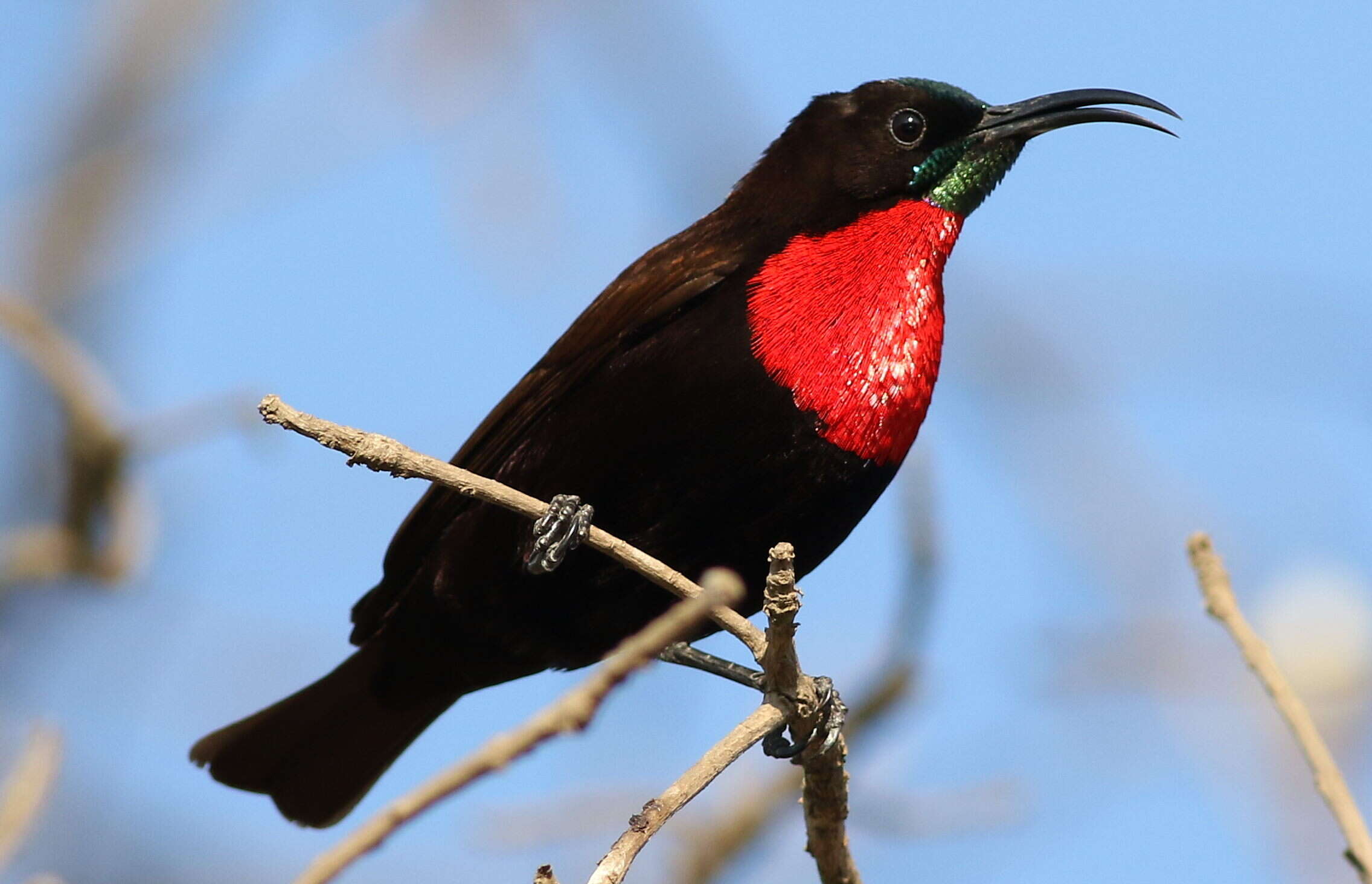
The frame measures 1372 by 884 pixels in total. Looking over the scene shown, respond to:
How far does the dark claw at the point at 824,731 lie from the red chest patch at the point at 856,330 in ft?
1.91

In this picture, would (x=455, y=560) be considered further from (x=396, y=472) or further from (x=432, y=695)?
(x=396, y=472)

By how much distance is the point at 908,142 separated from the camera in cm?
417

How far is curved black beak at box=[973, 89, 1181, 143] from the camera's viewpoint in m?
4.27

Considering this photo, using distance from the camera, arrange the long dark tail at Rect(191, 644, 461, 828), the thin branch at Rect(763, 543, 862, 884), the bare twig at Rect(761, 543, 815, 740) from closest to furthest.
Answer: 1. the bare twig at Rect(761, 543, 815, 740)
2. the thin branch at Rect(763, 543, 862, 884)
3. the long dark tail at Rect(191, 644, 461, 828)

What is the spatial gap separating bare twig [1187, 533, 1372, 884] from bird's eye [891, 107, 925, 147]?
5.77ft

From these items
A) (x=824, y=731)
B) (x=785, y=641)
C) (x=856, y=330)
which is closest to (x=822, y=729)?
(x=824, y=731)

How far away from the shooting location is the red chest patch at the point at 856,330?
143 inches

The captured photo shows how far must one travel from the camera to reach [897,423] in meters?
3.74

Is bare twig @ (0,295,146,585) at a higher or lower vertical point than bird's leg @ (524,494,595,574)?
higher

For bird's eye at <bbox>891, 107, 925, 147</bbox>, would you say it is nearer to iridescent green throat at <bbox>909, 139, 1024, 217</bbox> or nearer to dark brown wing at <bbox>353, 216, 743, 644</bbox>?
iridescent green throat at <bbox>909, 139, 1024, 217</bbox>

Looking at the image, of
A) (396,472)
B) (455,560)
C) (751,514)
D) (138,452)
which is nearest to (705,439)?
(751,514)

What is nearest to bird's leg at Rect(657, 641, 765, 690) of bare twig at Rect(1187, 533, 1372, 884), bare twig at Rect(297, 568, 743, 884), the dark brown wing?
the dark brown wing

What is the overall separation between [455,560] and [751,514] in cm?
76

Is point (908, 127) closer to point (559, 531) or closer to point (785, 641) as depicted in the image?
point (559, 531)
